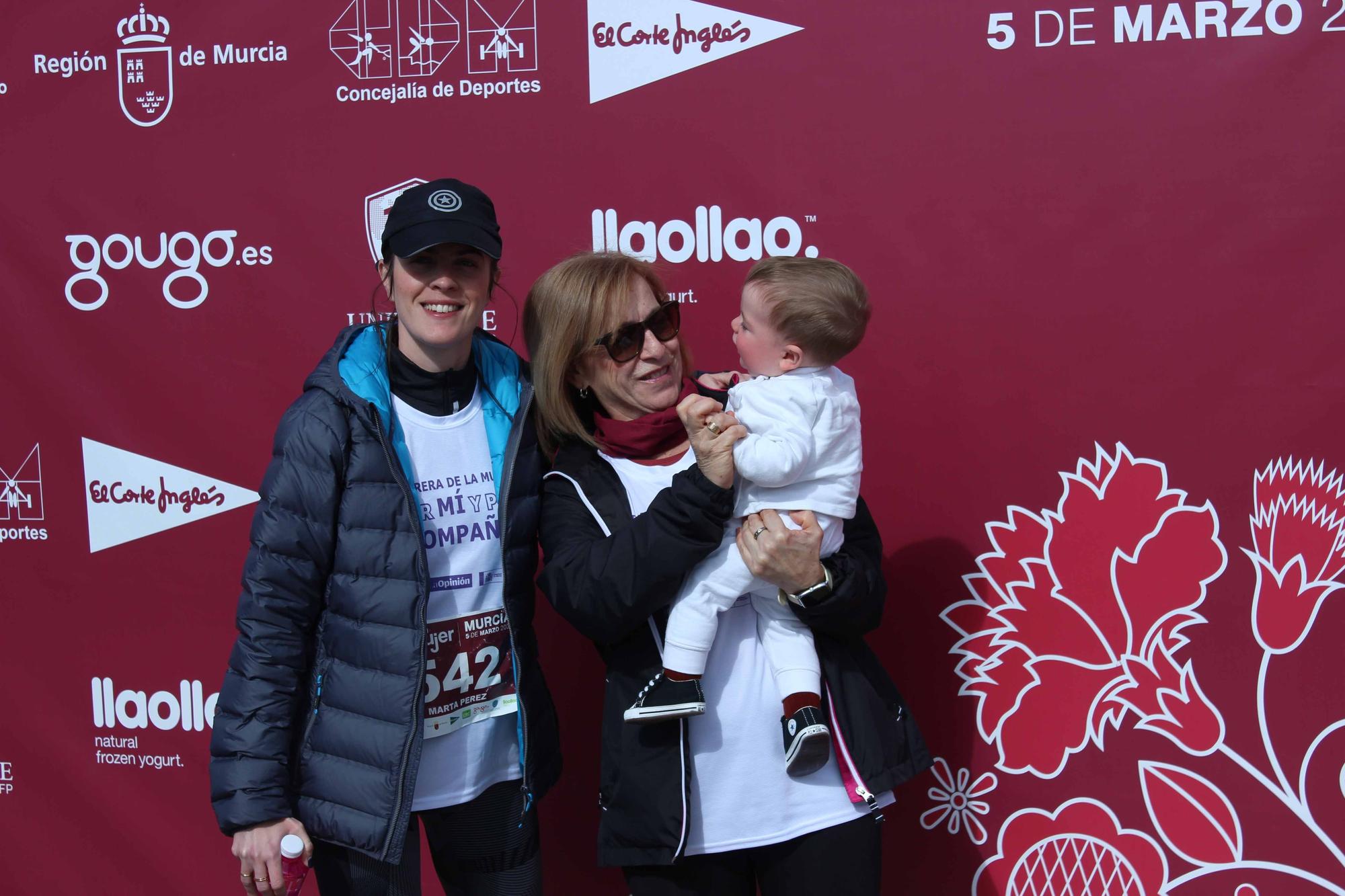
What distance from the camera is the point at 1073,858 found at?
2326 millimetres

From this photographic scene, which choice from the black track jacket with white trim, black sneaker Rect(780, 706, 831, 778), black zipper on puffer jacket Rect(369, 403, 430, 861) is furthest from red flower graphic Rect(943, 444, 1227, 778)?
black zipper on puffer jacket Rect(369, 403, 430, 861)

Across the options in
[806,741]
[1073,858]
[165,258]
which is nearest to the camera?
[806,741]

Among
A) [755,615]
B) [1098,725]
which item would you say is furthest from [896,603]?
[755,615]

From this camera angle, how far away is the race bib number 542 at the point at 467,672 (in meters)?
1.65

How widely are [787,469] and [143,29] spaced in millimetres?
1875

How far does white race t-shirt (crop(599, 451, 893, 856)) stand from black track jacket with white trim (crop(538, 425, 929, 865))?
1.6 inches

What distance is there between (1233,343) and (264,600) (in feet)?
6.30

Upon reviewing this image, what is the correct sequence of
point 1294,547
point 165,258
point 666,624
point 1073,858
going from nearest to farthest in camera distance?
point 666,624, point 1294,547, point 1073,858, point 165,258

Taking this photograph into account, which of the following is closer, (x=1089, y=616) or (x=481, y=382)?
(x=481, y=382)

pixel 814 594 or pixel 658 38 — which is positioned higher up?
pixel 658 38

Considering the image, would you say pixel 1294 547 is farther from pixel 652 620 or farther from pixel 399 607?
pixel 399 607

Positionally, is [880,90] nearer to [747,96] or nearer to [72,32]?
[747,96]

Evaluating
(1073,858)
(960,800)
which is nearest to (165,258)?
(960,800)

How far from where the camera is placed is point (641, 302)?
1.72 metres
